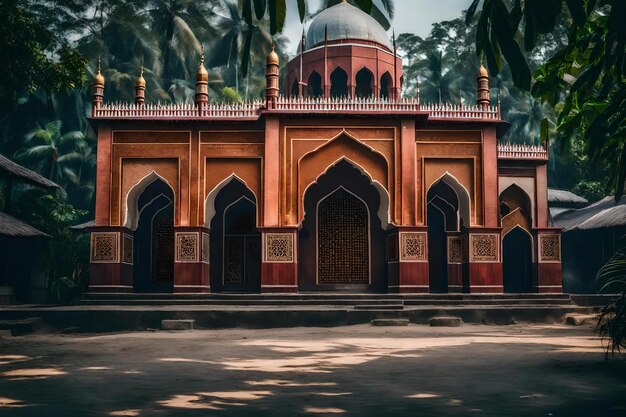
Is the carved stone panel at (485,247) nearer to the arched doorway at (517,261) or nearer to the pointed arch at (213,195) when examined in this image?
the arched doorway at (517,261)

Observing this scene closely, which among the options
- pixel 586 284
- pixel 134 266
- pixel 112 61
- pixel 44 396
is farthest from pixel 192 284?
pixel 112 61

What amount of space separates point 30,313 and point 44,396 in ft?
28.7

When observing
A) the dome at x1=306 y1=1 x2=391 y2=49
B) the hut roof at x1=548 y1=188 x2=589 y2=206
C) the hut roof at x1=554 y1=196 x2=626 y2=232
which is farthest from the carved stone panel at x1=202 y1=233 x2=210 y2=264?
the hut roof at x1=548 y1=188 x2=589 y2=206

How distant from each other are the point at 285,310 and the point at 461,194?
20.3 feet

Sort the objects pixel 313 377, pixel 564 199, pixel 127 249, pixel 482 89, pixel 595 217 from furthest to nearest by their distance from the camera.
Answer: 1. pixel 564 199
2. pixel 595 217
3. pixel 482 89
4. pixel 127 249
5. pixel 313 377

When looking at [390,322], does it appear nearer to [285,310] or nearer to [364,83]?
[285,310]

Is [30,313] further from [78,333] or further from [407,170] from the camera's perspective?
[407,170]

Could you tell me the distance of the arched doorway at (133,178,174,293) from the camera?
1845 centimetres

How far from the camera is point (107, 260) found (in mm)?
16750

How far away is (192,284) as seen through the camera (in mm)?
16594

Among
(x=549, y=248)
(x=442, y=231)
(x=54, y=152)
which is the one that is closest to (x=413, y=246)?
(x=442, y=231)

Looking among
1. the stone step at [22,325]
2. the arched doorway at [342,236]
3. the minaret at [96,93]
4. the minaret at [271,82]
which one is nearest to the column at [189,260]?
the arched doorway at [342,236]

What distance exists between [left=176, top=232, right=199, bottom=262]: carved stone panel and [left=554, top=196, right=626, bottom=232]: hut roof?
11433 mm

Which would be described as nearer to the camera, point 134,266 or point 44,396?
point 44,396
